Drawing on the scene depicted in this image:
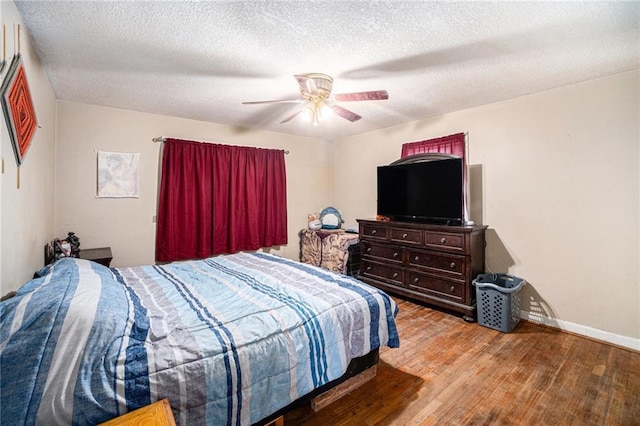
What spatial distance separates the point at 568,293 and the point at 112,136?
532 centimetres

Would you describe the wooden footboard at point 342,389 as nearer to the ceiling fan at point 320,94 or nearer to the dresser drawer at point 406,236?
the dresser drawer at point 406,236

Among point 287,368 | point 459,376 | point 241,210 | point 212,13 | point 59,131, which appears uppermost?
point 212,13

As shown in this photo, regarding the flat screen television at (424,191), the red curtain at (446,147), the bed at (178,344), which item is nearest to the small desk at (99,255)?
the bed at (178,344)

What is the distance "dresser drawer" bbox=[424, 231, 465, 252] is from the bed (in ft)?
4.89

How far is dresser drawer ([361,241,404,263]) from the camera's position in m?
3.69

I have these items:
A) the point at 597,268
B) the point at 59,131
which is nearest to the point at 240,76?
the point at 59,131

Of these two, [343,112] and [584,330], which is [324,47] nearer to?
[343,112]

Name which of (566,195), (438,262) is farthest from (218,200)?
(566,195)

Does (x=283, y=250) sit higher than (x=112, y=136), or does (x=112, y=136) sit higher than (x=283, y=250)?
(x=112, y=136)

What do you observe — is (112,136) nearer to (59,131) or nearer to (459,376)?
(59,131)

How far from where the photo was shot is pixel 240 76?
2582 mm

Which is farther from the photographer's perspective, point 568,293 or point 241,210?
point 241,210

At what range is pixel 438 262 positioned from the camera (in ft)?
10.9

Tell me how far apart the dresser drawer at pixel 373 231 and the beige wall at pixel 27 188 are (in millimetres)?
3406
